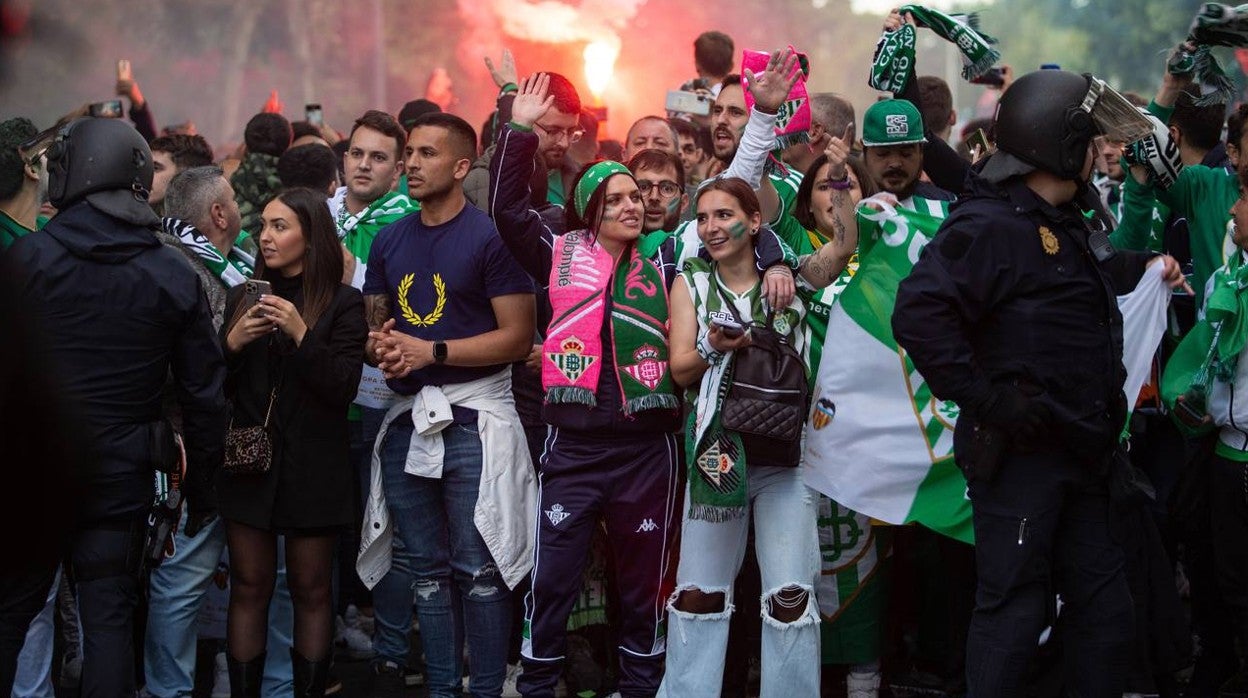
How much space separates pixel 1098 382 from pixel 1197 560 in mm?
1978

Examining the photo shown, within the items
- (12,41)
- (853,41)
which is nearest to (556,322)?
(12,41)

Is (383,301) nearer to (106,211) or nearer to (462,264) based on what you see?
(462,264)

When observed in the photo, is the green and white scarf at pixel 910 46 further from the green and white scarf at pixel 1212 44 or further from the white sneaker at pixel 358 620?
the white sneaker at pixel 358 620

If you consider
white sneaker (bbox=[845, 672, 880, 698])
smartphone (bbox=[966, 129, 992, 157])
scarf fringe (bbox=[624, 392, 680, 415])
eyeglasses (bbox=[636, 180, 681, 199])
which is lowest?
white sneaker (bbox=[845, 672, 880, 698])

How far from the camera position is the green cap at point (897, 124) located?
6270 mm

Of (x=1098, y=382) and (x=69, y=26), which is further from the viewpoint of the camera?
(x=1098, y=382)

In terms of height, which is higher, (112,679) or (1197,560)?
(1197,560)

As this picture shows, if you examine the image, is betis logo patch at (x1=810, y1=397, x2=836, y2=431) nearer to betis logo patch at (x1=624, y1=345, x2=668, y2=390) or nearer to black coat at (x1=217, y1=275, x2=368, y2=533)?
betis logo patch at (x1=624, y1=345, x2=668, y2=390)

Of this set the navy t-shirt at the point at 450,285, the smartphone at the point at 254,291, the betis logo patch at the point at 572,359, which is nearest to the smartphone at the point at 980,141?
the betis logo patch at the point at 572,359

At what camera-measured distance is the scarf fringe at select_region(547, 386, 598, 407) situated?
578 centimetres

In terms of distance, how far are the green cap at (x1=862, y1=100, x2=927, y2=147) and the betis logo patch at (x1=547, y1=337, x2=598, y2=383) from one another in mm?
1559

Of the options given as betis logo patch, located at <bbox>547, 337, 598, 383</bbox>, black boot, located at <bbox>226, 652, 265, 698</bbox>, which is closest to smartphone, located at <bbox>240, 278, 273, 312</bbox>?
betis logo patch, located at <bbox>547, 337, 598, 383</bbox>

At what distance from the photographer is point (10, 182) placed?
5895 millimetres

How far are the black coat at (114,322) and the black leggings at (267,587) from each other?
0.65 m
